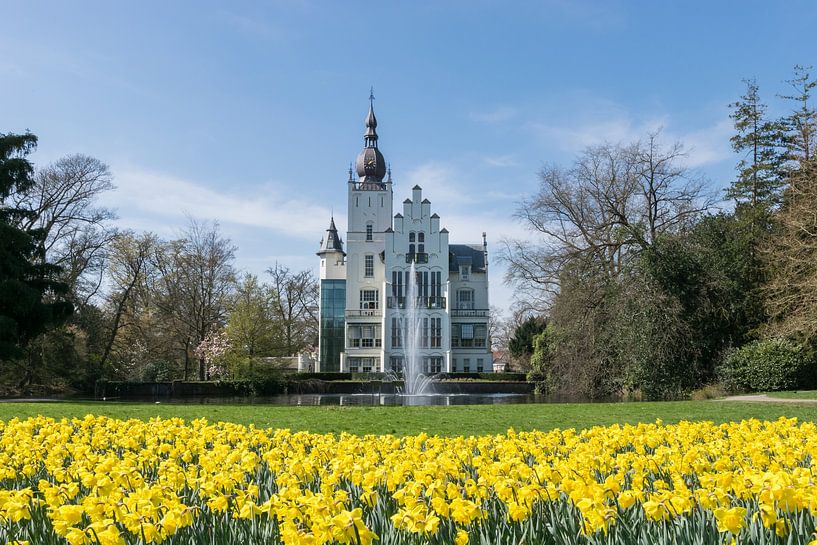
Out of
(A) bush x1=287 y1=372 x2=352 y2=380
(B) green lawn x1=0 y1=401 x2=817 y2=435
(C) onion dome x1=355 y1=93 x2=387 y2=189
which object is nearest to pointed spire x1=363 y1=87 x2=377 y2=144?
(C) onion dome x1=355 y1=93 x2=387 y2=189

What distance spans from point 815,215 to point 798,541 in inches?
898

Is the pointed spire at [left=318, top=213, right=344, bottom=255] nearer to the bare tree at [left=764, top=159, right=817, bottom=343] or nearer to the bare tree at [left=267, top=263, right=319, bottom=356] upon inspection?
the bare tree at [left=267, top=263, right=319, bottom=356]

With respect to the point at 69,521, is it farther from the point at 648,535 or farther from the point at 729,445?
the point at 729,445

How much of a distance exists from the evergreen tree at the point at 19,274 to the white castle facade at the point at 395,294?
1088 inches

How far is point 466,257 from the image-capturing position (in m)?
56.1

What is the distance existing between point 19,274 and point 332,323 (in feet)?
98.3

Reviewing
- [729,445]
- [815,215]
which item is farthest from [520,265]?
[729,445]

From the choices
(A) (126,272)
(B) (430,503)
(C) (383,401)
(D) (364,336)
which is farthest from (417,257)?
(B) (430,503)

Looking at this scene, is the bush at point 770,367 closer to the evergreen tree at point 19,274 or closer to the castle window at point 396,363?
the evergreen tree at point 19,274

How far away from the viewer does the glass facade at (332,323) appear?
52.4m

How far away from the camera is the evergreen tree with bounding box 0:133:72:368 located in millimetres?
23344

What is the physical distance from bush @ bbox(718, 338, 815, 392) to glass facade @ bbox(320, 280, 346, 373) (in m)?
33.1

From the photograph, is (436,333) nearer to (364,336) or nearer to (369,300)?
(364,336)

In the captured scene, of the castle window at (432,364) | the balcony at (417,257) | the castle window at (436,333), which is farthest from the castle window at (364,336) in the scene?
the balcony at (417,257)
